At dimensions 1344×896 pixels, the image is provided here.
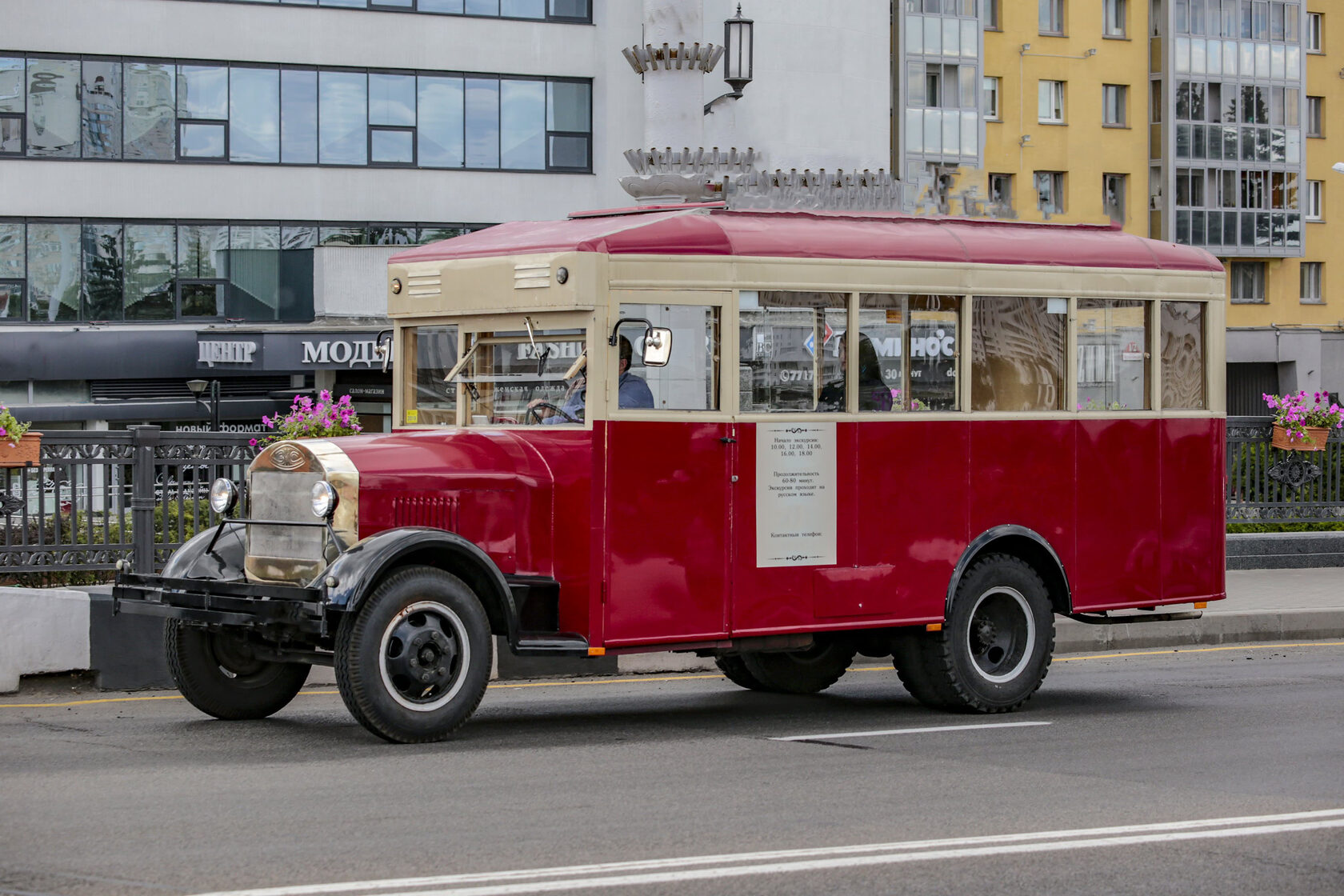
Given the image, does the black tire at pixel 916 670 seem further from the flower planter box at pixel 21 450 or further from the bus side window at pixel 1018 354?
the flower planter box at pixel 21 450

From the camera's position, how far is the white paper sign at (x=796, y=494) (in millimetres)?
10016

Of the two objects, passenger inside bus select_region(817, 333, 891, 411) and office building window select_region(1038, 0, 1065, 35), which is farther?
office building window select_region(1038, 0, 1065, 35)

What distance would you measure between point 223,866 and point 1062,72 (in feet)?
181

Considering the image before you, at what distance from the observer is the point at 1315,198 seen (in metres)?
61.7

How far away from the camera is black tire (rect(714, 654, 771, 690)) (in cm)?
1207

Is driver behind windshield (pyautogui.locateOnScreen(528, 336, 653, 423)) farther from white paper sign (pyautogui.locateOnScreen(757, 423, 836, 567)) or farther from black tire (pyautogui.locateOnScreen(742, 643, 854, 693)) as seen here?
black tire (pyautogui.locateOnScreen(742, 643, 854, 693))

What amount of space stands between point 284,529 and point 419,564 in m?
0.78

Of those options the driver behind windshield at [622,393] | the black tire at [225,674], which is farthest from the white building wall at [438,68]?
the black tire at [225,674]

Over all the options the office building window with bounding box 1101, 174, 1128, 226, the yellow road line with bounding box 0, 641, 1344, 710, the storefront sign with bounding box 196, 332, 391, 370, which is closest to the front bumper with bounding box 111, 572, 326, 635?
the yellow road line with bounding box 0, 641, 1344, 710

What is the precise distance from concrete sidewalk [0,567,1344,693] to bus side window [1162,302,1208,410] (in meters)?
1.38

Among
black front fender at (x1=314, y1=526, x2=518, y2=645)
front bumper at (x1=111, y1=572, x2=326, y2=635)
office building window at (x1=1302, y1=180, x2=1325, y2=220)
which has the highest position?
office building window at (x1=1302, y1=180, x2=1325, y2=220)

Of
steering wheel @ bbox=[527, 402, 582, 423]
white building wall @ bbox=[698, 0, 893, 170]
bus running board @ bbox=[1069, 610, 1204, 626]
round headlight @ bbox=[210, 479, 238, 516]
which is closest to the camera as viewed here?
steering wheel @ bbox=[527, 402, 582, 423]

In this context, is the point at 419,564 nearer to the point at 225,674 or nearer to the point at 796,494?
the point at 225,674

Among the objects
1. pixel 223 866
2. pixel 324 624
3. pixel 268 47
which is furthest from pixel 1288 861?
pixel 268 47
